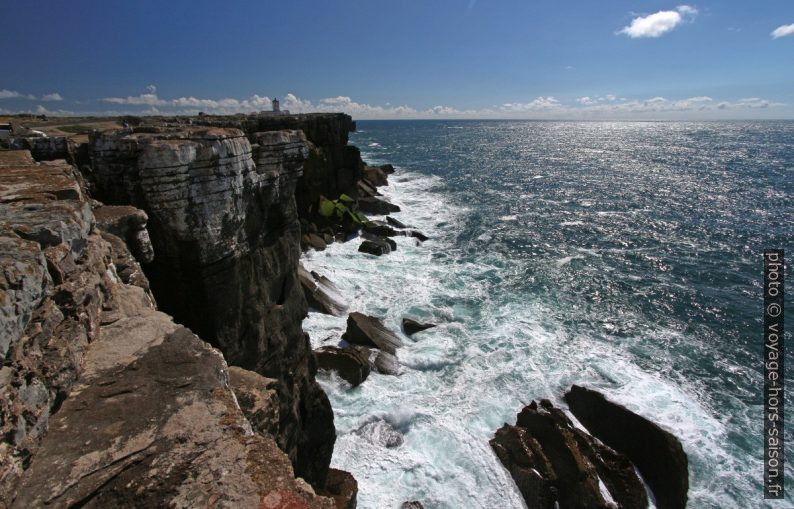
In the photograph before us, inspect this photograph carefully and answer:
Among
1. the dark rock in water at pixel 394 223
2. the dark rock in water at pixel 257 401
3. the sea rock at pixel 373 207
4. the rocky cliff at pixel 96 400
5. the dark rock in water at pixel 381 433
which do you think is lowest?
the dark rock in water at pixel 381 433

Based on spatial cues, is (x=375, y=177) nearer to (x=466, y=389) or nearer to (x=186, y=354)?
(x=466, y=389)

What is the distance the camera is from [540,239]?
116 feet

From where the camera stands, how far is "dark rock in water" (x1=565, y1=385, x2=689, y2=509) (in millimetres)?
12523

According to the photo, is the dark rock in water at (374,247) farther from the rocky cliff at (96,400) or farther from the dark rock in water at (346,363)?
the rocky cliff at (96,400)

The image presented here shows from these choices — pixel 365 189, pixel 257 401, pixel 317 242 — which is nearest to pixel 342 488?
pixel 257 401

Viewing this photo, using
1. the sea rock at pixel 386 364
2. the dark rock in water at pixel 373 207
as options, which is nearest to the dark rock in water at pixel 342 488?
the sea rock at pixel 386 364

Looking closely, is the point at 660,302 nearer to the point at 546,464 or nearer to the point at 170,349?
the point at 546,464

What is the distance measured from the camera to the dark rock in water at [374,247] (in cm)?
3030

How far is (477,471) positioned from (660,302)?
57.2 feet

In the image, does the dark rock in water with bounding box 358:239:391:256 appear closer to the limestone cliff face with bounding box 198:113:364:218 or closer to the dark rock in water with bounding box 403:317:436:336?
the limestone cliff face with bounding box 198:113:364:218

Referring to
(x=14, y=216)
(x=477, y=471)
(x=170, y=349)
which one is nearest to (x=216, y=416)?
(x=170, y=349)

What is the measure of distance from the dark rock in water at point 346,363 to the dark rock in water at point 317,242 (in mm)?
13989

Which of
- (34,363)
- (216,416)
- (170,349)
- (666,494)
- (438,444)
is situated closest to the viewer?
(34,363)

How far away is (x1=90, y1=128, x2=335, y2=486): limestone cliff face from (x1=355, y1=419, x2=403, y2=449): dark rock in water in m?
2.06
